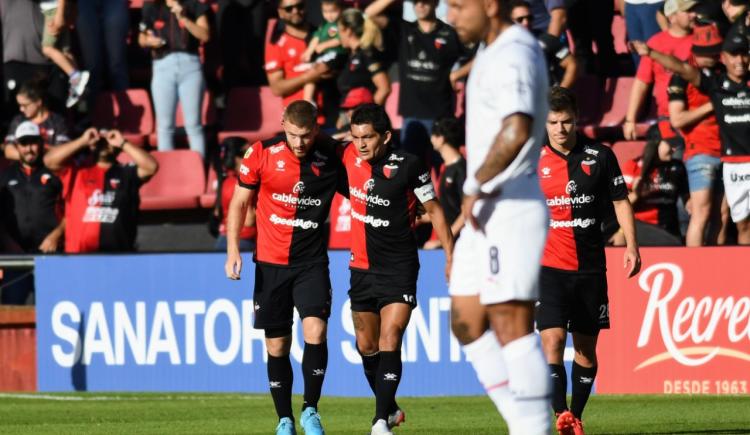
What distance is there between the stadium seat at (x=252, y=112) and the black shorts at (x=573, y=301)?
8.40m

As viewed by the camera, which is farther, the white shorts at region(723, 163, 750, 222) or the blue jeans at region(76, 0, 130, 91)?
the blue jeans at region(76, 0, 130, 91)

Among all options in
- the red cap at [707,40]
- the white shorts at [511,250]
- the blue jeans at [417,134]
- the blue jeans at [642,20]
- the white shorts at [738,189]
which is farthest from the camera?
the blue jeans at [642,20]

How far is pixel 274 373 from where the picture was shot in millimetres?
9906

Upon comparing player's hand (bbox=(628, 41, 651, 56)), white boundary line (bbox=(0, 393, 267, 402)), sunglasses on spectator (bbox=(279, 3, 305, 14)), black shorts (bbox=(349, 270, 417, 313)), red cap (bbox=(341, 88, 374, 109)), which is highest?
sunglasses on spectator (bbox=(279, 3, 305, 14))

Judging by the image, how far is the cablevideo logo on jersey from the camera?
1303cm

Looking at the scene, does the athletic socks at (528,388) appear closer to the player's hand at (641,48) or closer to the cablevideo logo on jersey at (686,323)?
the cablevideo logo on jersey at (686,323)

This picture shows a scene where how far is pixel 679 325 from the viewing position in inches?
519

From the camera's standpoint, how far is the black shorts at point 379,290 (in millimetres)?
10234

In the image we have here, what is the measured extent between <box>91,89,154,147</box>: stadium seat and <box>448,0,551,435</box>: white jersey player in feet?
39.5

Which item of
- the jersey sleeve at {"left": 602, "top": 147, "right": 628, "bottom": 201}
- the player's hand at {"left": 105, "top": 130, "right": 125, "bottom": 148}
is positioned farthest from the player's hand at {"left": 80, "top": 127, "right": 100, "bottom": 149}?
the jersey sleeve at {"left": 602, "top": 147, "right": 628, "bottom": 201}

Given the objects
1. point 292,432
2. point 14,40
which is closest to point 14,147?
point 14,40

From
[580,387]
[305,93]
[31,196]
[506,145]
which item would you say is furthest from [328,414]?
[506,145]

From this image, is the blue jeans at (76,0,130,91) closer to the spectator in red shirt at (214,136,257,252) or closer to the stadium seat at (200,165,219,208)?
the stadium seat at (200,165,219,208)

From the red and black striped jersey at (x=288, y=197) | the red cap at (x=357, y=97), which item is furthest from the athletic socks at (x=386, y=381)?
the red cap at (x=357, y=97)
